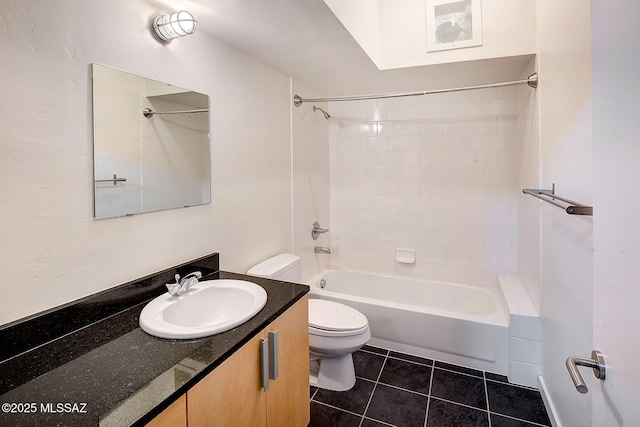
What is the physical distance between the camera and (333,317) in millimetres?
2131

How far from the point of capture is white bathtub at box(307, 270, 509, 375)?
2248 mm

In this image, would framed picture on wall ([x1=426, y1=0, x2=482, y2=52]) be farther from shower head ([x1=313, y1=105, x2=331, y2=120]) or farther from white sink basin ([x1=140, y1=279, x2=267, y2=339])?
white sink basin ([x1=140, y1=279, x2=267, y2=339])

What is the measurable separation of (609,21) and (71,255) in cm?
161

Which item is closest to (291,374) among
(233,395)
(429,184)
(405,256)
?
(233,395)

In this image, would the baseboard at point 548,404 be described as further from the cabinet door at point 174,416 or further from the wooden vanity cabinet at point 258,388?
the cabinet door at point 174,416

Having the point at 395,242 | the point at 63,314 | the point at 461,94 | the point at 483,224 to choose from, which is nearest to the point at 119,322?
the point at 63,314

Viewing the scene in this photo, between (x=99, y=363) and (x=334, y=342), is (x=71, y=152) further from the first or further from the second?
(x=334, y=342)

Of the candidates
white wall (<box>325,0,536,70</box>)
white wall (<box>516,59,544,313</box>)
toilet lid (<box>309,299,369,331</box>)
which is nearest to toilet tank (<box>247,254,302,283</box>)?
toilet lid (<box>309,299,369,331</box>)

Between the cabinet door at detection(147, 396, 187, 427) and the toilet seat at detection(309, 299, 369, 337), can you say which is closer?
the cabinet door at detection(147, 396, 187, 427)

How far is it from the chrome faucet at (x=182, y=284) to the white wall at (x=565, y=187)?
5.21ft

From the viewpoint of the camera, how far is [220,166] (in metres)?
1.88

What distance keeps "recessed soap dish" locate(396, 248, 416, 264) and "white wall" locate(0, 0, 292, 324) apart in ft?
6.12

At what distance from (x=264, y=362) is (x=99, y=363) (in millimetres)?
515

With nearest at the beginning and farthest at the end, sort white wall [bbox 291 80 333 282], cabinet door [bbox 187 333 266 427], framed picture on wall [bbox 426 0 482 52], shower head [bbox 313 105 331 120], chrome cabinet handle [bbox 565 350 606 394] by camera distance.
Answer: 1. chrome cabinet handle [bbox 565 350 606 394]
2. cabinet door [bbox 187 333 266 427]
3. framed picture on wall [bbox 426 0 482 52]
4. white wall [bbox 291 80 333 282]
5. shower head [bbox 313 105 331 120]
